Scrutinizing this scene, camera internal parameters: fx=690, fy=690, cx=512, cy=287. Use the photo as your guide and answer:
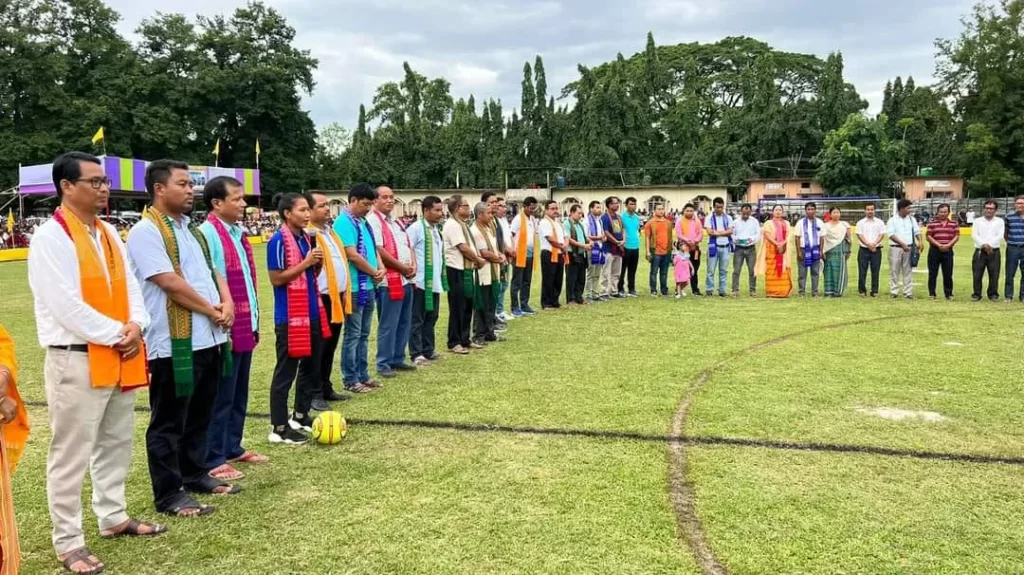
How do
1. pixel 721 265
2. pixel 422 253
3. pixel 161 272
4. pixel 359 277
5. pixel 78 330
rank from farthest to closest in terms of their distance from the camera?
pixel 721 265 < pixel 422 253 < pixel 359 277 < pixel 161 272 < pixel 78 330

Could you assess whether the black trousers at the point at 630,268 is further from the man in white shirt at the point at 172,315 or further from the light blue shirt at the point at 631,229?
the man in white shirt at the point at 172,315

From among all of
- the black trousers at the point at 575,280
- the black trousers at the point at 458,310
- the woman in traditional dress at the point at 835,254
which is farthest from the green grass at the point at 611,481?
the woman in traditional dress at the point at 835,254

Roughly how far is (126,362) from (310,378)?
6.60ft

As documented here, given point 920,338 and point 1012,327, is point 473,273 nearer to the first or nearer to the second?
point 920,338

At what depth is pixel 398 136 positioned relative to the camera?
5653 cm

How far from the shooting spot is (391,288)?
6809 mm

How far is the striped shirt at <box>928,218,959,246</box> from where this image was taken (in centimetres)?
1222

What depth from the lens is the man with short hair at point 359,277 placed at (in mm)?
6281

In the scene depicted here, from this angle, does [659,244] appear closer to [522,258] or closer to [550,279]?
[550,279]

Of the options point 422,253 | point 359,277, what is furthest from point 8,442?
point 422,253

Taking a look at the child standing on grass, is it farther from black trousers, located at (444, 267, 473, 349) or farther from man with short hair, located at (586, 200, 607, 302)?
black trousers, located at (444, 267, 473, 349)

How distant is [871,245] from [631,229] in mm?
4414

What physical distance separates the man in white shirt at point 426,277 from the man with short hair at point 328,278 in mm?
1568

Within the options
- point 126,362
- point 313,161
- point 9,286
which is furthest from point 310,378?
point 313,161
